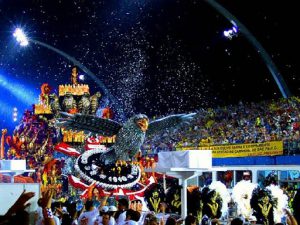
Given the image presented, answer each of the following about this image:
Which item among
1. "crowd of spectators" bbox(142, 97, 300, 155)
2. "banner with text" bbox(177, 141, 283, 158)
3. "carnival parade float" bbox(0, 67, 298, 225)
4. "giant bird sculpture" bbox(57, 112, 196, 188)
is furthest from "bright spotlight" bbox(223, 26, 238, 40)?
"giant bird sculpture" bbox(57, 112, 196, 188)

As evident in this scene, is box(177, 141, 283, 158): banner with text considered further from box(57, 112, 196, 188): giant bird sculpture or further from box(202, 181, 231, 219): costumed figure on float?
box(202, 181, 231, 219): costumed figure on float

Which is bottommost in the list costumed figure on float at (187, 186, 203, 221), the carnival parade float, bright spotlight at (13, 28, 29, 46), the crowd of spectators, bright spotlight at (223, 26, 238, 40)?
costumed figure on float at (187, 186, 203, 221)

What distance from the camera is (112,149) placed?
1623cm

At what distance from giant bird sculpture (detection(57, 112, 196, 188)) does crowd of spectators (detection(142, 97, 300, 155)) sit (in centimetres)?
565

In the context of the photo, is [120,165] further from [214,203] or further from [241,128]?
[241,128]

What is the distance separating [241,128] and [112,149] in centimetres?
940

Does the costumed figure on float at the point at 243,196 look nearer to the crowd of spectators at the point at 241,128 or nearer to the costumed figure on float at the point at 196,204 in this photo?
the costumed figure on float at the point at 196,204

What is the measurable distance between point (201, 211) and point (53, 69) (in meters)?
36.3

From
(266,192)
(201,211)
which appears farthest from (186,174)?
(266,192)

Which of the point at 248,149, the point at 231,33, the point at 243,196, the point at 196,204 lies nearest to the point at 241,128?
the point at 248,149

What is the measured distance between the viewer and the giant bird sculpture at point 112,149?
15859mm

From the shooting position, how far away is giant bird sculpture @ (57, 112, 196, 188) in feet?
52.0

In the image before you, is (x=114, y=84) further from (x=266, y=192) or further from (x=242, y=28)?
(x=266, y=192)

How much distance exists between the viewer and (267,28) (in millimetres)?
30375
